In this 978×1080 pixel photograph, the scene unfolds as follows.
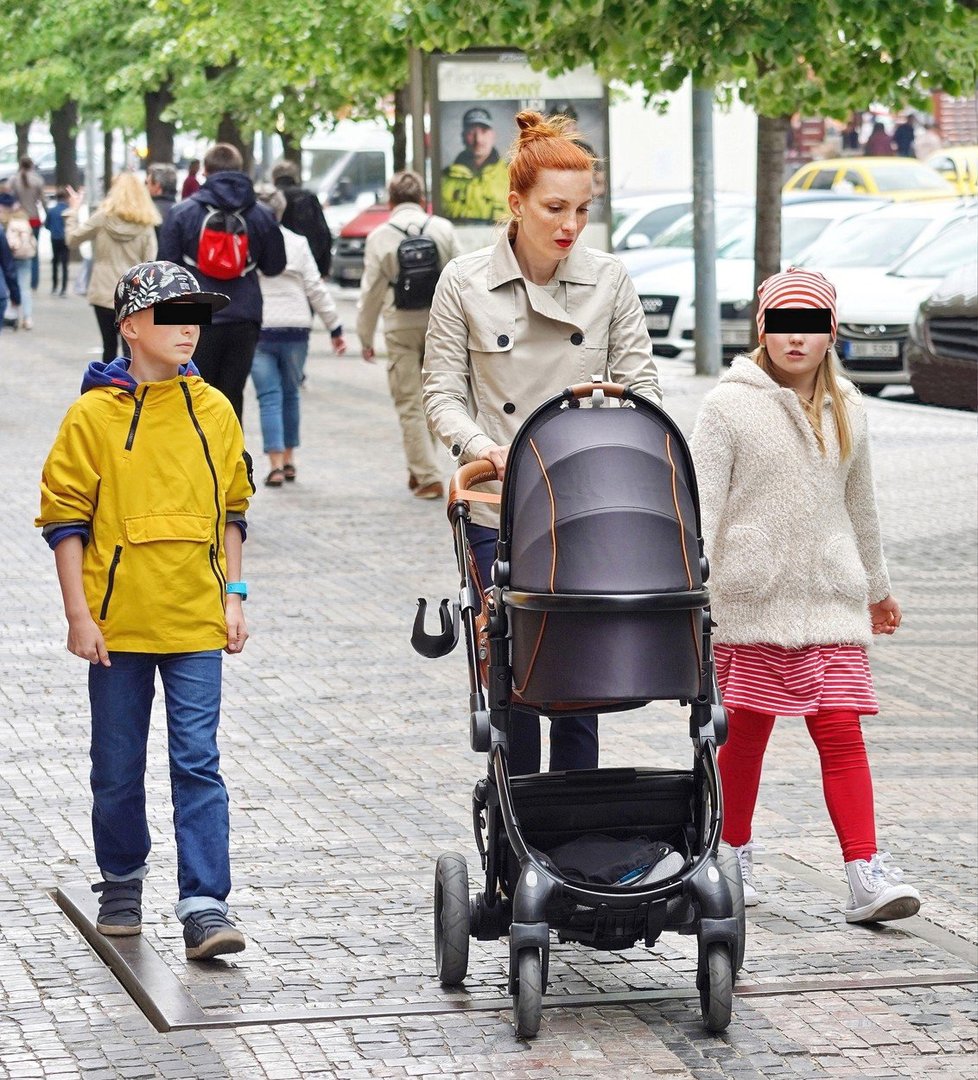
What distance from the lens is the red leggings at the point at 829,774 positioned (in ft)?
19.0

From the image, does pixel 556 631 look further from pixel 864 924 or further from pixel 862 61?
pixel 862 61

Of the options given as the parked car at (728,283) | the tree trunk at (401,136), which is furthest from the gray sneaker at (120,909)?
the tree trunk at (401,136)

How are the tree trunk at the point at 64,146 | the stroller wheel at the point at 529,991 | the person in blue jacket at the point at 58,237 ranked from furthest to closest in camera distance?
the tree trunk at the point at 64,146 → the person in blue jacket at the point at 58,237 → the stroller wheel at the point at 529,991

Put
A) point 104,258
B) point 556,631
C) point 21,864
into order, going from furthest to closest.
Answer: point 104,258
point 21,864
point 556,631

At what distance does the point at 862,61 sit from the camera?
562 inches

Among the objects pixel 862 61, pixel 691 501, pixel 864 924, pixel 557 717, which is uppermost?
pixel 862 61

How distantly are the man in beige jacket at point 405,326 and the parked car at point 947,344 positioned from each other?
18.2ft

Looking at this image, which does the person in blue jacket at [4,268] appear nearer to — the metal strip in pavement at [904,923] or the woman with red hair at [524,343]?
the metal strip in pavement at [904,923]

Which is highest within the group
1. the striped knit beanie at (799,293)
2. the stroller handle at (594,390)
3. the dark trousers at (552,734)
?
the striped knit beanie at (799,293)

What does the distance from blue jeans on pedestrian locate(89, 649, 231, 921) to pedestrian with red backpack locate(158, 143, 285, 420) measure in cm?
675

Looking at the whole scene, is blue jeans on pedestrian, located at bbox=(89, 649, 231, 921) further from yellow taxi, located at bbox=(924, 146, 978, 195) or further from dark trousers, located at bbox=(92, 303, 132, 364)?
yellow taxi, located at bbox=(924, 146, 978, 195)

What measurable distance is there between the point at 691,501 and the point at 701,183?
17.3 metres

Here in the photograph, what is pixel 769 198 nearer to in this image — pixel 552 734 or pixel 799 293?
pixel 799 293

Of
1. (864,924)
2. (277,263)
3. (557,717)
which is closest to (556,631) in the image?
(557,717)
